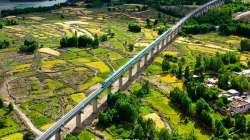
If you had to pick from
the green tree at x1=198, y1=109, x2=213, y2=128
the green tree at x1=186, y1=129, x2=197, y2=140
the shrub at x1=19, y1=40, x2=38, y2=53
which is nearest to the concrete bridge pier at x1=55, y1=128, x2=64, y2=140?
the green tree at x1=186, y1=129, x2=197, y2=140

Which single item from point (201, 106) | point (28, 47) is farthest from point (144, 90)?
point (28, 47)

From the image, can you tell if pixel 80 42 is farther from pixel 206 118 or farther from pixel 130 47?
pixel 206 118

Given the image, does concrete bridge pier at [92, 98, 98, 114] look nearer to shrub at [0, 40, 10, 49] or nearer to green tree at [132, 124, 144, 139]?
green tree at [132, 124, 144, 139]

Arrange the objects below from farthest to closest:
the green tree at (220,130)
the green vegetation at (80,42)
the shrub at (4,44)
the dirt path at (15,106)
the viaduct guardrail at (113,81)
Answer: the green vegetation at (80,42), the shrub at (4,44), the dirt path at (15,106), the green tree at (220,130), the viaduct guardrail at (113,81)

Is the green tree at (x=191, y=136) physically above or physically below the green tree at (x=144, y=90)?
below

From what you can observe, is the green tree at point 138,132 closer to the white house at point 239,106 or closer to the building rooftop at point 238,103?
the white house at point 239,106

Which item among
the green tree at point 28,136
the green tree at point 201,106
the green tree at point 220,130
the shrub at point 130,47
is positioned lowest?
the green tree at point 28,136

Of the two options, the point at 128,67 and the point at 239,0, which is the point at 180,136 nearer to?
the point at 128,67

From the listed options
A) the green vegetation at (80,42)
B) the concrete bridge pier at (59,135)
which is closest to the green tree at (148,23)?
the green vegetation at (80,42)

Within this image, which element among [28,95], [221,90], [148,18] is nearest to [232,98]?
[221,90]

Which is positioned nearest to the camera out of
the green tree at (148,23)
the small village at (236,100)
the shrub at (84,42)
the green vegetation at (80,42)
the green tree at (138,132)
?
the green tree at (138,132)

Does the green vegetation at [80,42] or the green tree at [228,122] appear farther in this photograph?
the green vegetation at [80,42]
